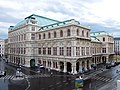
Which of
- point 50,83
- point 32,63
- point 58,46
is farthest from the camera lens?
point 32,63

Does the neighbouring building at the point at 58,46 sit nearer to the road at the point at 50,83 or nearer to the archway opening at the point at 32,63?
the archway opening at the point at 32,63

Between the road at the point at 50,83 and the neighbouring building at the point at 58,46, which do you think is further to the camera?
the neighbouring building at the point at 58,46

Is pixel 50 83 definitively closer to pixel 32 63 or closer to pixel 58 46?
pixel 58 46

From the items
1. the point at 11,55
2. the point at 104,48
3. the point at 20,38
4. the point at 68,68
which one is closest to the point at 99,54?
the point at 104,48

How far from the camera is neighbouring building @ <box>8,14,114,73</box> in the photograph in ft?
204

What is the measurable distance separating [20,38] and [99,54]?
5302 cm

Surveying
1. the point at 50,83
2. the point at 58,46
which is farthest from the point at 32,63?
the point at 50,83

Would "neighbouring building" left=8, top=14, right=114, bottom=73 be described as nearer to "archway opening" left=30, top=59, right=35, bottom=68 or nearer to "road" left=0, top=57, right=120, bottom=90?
"archway opening" left=30, top=59, right=35, bottom=68

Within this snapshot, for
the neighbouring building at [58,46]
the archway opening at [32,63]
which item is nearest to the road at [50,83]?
the neighbouring building at [58,46]

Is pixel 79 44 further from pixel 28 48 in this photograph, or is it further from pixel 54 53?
pixel 28 48

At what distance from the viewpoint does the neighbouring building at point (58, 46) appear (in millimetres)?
62281

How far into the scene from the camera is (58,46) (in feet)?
223

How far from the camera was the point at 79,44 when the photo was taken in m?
63.2

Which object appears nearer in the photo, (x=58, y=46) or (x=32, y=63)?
(x=58, y=46)
